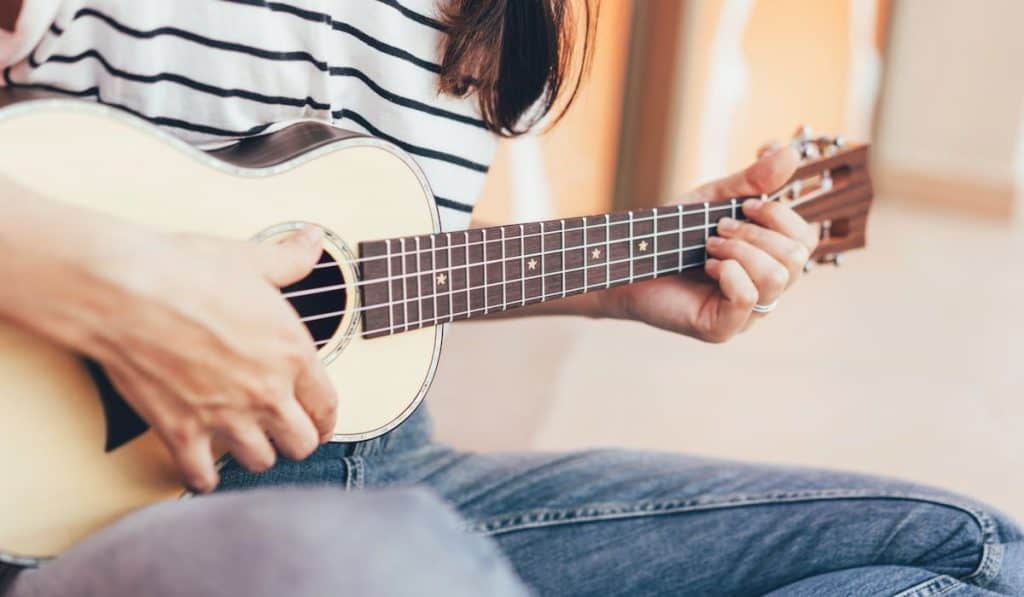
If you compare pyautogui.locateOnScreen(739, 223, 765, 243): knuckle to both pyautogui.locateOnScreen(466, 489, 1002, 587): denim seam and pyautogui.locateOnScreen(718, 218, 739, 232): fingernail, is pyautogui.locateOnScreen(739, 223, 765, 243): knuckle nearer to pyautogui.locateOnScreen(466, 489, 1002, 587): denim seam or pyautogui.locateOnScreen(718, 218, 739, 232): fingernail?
pyautogui.locateOnScreen(718, 218, 739, 232): fingernail

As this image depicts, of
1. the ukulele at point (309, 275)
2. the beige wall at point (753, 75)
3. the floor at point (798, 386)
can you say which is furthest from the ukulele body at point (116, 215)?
the beige wall at point (753, 75)

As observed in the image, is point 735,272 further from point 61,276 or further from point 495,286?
point 61,276

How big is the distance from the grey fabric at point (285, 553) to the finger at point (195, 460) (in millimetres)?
88

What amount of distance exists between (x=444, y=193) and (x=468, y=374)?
111 cm

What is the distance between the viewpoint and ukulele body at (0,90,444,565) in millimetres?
584

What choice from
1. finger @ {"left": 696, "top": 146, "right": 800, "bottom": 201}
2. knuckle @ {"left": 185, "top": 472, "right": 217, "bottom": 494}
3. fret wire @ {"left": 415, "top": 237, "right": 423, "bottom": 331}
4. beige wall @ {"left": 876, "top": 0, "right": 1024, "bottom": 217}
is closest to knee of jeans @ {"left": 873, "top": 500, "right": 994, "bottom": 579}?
finger @ {"left": 696, "top": 146, "right": 800, "bottom": 201}

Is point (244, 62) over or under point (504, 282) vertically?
over

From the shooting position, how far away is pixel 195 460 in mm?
606

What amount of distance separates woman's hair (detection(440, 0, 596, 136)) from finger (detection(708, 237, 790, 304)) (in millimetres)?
194

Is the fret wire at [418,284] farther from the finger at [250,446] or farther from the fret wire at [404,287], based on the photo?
the finger at [250,446]

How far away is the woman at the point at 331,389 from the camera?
1.61ft

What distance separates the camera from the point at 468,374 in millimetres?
1959

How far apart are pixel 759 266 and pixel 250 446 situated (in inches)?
19.0

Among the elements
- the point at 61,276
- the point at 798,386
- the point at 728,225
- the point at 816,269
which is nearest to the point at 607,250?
the point at 728,225
